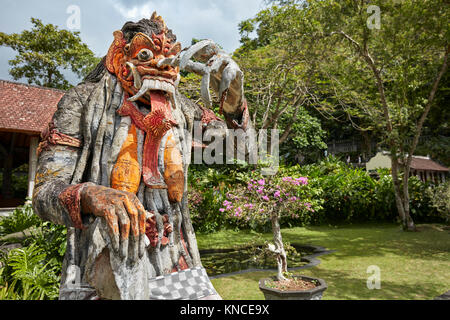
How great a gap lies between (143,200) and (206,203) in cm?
776

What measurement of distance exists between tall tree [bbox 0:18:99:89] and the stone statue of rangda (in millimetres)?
15134

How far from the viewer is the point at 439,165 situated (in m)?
14.8

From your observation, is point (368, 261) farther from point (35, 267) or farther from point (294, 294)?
point (35, 267)

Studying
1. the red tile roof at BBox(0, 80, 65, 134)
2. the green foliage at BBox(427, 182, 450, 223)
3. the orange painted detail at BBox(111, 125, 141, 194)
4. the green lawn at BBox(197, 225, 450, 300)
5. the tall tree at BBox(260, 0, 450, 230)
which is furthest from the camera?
the green foliage at BBox(427, 182, 450, 223)

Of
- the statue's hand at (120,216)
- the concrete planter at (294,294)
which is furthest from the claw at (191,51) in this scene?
the concrete planter at (294,294)

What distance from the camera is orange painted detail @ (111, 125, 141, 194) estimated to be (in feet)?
4.70

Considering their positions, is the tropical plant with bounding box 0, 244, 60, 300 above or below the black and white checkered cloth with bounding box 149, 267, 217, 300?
below

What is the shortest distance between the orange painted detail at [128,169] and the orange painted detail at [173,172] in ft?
0.47

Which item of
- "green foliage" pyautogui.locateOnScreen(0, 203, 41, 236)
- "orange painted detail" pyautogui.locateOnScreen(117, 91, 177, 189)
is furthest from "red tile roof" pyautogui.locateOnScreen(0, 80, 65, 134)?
"orange painted detail" pyautogui.locateOnScreen(117, 91, 177, 189)

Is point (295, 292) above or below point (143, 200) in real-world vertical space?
below

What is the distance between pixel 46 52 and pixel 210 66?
58.9ft

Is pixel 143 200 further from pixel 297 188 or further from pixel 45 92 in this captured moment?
pixel 45 92

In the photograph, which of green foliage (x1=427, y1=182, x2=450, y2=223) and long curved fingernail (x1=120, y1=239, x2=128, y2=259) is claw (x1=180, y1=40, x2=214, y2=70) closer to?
long curved fingernail (x1=120, y1=239, x2=128, y2=259)

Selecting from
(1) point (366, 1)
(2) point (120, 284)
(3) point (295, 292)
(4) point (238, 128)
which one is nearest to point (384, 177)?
(1) point (366, 1)
